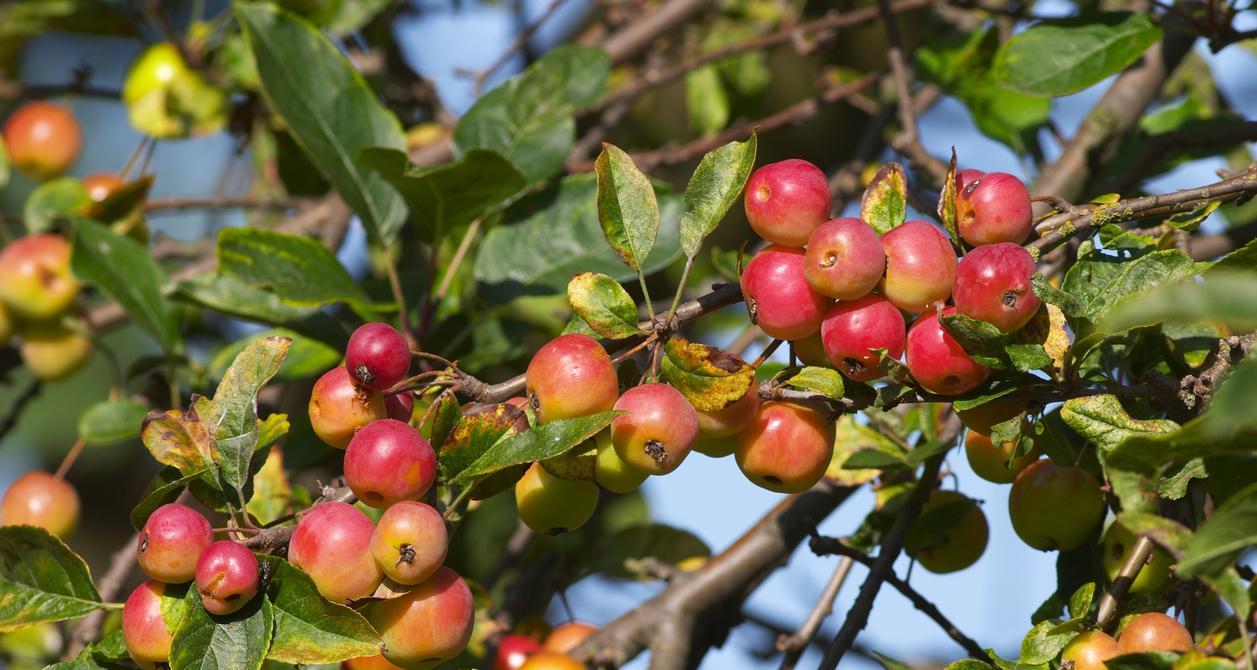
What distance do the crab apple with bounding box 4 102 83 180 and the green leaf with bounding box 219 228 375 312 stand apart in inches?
43.6

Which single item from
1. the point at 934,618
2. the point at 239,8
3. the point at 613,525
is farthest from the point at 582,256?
the point at 613,525

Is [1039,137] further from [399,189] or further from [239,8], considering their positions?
[239,8]

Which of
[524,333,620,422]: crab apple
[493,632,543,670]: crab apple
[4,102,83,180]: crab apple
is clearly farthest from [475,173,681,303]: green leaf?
[4,102,83,180]: crab apple

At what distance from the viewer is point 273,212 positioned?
2312 mm

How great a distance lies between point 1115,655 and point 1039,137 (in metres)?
1.56

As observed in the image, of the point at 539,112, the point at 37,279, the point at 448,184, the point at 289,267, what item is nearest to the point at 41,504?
the point at 37,279

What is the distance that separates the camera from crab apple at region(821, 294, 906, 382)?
0.87 metres

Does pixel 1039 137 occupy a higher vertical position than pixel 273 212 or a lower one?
higher

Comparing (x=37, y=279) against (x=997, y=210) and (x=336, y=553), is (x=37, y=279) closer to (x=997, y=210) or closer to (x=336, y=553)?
(x=336, y=553)

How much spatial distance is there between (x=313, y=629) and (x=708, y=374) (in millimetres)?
365

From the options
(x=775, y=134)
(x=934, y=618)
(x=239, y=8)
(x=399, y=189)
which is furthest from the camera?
(x=775, y=134)

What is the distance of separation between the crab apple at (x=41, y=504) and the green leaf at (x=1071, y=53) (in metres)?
1.53

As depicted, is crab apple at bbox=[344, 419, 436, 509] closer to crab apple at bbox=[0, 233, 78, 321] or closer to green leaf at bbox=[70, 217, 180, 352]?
green leaf at bbox=[70, 217, 180, 352]

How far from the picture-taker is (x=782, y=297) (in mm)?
894
